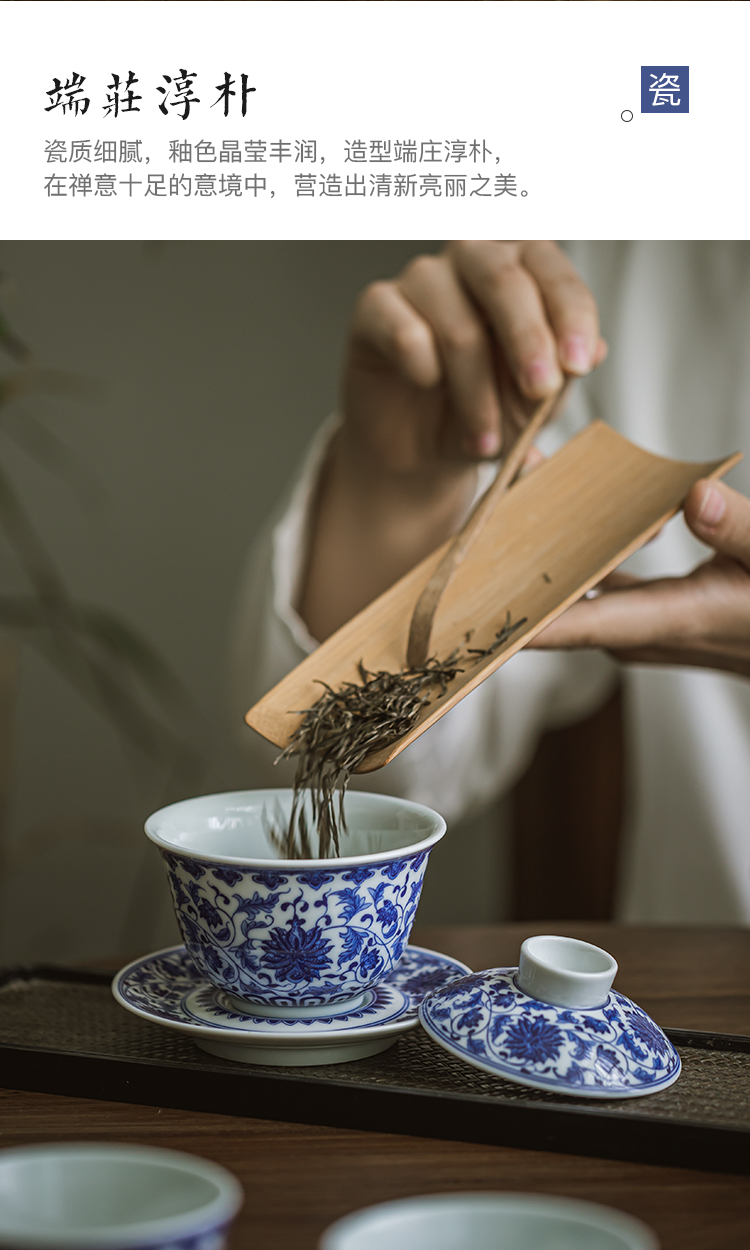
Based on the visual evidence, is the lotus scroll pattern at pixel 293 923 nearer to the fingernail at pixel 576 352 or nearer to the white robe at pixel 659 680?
the fingernail at pixel 576 352

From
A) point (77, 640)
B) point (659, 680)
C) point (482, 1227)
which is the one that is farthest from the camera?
point (77, 640)

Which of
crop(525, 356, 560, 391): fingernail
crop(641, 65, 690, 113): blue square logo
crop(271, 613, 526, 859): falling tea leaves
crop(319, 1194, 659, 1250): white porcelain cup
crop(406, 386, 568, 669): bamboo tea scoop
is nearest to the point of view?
crop(319, 1194, 659, 1250): white porcelain cup

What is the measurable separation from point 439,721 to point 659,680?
424 millimetres

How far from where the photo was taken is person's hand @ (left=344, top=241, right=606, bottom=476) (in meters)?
0.95

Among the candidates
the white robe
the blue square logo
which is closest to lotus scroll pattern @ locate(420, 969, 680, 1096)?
the white robe

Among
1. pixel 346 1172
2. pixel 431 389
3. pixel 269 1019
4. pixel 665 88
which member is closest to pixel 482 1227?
pixel 346 1172

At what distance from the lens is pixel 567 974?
56cm

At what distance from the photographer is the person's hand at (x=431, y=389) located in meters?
0.96

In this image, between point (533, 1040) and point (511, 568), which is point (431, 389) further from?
point (533, 1040)

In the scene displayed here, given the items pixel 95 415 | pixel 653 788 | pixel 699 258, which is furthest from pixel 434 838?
pixel 95 415

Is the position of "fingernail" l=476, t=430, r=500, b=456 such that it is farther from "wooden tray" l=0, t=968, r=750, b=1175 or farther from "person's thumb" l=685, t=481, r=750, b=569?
"wooden tray" l=0, t=968, r=750, b=1175

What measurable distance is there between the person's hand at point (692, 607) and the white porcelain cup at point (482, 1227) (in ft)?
1.71

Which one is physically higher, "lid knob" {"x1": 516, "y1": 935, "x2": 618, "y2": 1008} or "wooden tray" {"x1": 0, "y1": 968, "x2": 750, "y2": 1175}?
"lid knob" {"x1": 516, "y1": 935, "x2": 618, "y2": 1008}

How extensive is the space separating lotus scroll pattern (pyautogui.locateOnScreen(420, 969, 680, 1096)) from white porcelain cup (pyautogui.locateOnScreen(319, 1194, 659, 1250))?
13 centimetres
